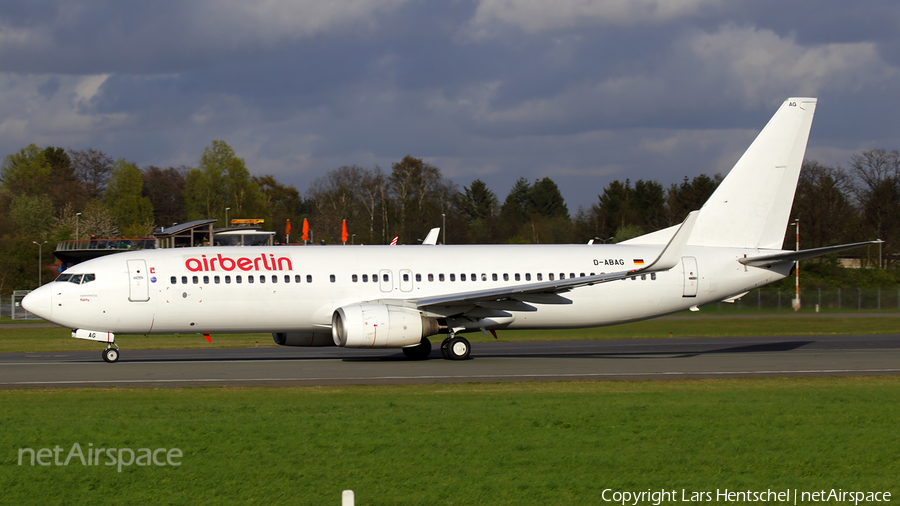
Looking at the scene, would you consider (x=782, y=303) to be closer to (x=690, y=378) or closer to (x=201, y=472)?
(x=690, y=378)

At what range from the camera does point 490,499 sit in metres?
7.80

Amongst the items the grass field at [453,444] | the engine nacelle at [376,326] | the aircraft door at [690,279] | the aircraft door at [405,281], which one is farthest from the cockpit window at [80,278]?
the aircraft door at [690,279]

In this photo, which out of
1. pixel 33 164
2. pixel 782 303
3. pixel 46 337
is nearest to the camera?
pixel 46 337

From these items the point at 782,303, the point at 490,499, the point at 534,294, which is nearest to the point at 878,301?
the point at 782,303

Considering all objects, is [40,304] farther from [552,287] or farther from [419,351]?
[552,287]

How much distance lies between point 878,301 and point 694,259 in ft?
114

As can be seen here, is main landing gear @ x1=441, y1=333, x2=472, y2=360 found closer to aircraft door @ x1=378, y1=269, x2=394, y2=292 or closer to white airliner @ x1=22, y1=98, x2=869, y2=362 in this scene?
white airliner @ x1=22, y1=98, x2=869, y2=362

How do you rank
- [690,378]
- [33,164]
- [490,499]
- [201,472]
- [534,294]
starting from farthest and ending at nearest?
[33,164]
[534,294]
[690,378]
[201,472]
[490,499]

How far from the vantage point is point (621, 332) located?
1166 inches

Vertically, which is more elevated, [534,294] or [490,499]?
[534,294]

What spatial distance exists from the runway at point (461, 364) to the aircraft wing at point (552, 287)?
1.75m

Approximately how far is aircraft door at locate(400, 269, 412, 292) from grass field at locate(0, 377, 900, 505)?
26.2ft

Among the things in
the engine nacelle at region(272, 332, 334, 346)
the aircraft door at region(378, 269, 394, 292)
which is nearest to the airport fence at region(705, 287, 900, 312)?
the aircraft door at region(378, 269, 394, 292)
